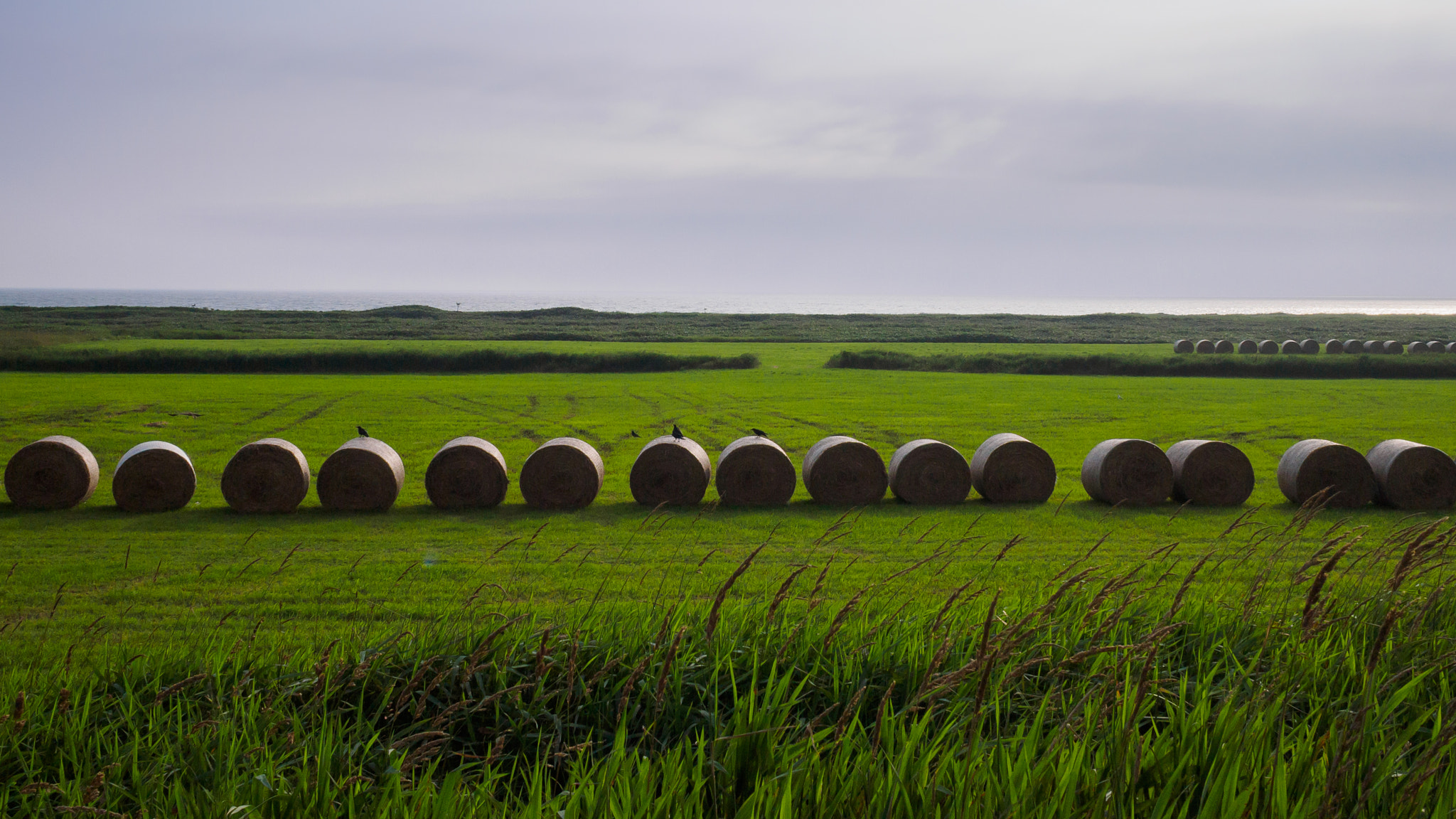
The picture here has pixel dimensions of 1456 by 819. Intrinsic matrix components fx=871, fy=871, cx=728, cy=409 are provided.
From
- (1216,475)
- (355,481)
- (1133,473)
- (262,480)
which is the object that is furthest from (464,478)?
(1216,475)

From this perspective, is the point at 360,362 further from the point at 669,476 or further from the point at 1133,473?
the point at 1133,473

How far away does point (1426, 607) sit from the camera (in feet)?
15.3

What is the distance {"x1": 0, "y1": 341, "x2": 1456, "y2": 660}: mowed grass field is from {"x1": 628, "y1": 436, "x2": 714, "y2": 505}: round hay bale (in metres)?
0.41

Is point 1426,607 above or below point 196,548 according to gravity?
above

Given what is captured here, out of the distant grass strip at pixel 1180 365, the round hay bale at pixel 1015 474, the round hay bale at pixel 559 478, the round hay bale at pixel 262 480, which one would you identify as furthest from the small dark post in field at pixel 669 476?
the distant grass strip at pixel 1180 365

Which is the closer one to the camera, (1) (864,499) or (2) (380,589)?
(2) (380,589)

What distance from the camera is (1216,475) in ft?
55.9

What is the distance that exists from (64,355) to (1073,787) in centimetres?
5952

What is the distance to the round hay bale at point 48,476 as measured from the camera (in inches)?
616

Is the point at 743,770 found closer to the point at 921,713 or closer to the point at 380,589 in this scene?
the point at 921,713

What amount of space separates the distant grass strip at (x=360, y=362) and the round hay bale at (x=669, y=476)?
3703 centimetres

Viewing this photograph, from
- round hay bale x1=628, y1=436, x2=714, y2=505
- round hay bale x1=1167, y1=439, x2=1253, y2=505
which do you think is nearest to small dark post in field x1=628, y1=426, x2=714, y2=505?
round hay bale x1=628, y1=436, x2=714, y2=505

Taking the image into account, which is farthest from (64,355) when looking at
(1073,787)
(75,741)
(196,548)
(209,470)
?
(1073,787)

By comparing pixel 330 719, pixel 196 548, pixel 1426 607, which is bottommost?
pixel 196 548
